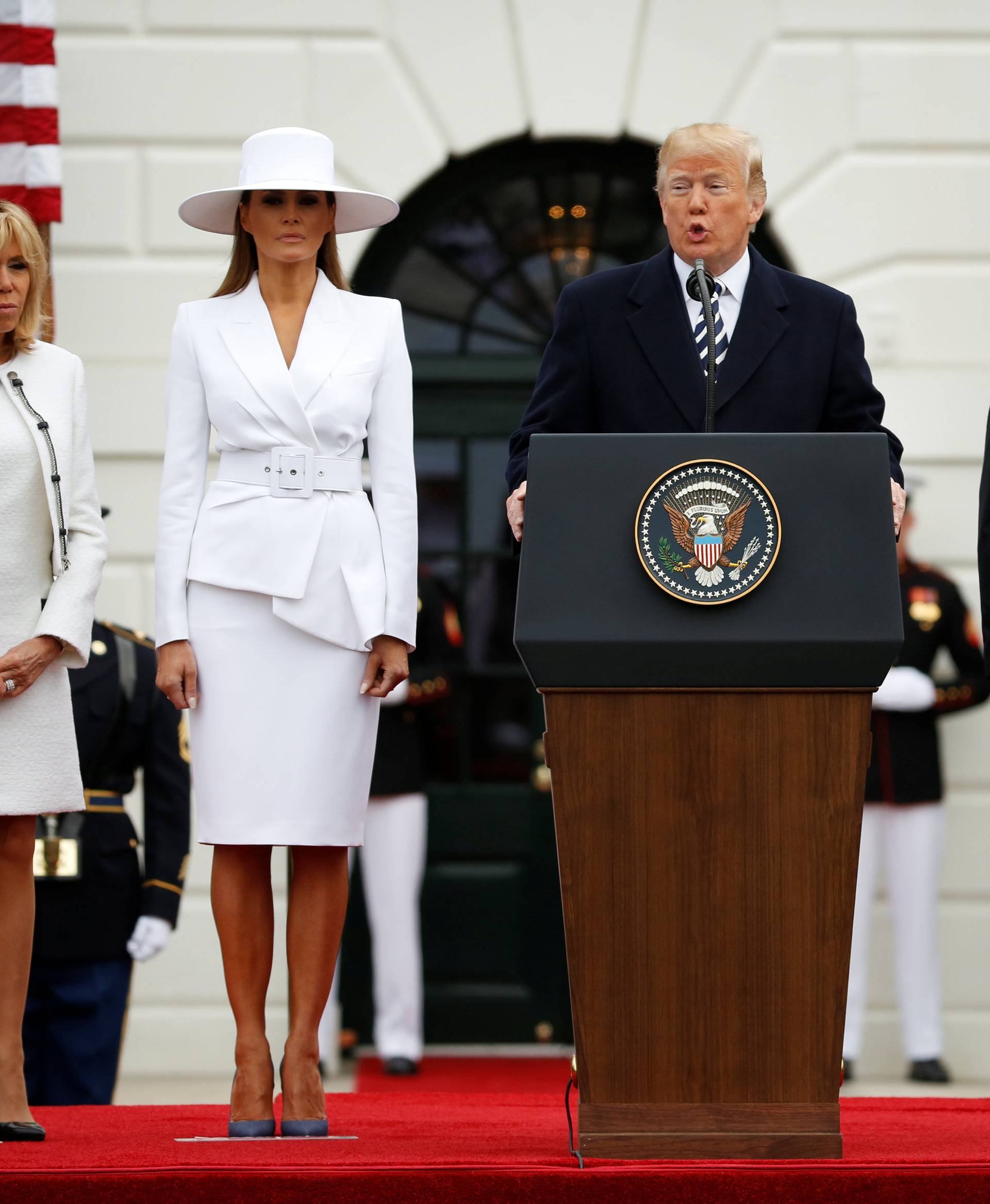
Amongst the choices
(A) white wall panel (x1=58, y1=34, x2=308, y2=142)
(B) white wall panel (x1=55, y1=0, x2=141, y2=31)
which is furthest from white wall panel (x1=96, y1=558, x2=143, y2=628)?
(B) white wall panel (x1=55, y1=0, x2=141, y2=31)

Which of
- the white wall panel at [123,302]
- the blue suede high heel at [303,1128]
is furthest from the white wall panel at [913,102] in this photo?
the blue suede high heel at [303,1128]

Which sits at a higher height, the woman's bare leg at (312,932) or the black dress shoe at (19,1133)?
the woman's bare leg at (312,932)

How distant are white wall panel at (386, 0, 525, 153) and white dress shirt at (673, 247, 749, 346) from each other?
4119 millimetres

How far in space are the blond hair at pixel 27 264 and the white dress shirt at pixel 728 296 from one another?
123 cm

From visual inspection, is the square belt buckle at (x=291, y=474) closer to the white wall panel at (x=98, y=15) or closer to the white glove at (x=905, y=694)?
the white glove at (x=905, y=694)

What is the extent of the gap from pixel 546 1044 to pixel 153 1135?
4103 millimetres

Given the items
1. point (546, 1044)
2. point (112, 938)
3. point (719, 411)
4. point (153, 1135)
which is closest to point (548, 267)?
point (546, 1044)

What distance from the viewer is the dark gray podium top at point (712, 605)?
2.88 metres

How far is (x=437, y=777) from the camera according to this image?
24.6ft

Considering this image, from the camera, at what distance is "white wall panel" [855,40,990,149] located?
734cm

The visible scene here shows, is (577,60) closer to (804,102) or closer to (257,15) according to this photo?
(804,102)

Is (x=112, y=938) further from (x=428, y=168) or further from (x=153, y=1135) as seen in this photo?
(x=428, y=168)

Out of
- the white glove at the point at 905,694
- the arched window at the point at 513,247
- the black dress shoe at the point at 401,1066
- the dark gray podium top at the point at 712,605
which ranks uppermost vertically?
the arched window at the point at 513,247

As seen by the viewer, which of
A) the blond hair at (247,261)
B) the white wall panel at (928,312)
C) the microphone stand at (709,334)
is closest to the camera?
the microphone stand at (709,334)
